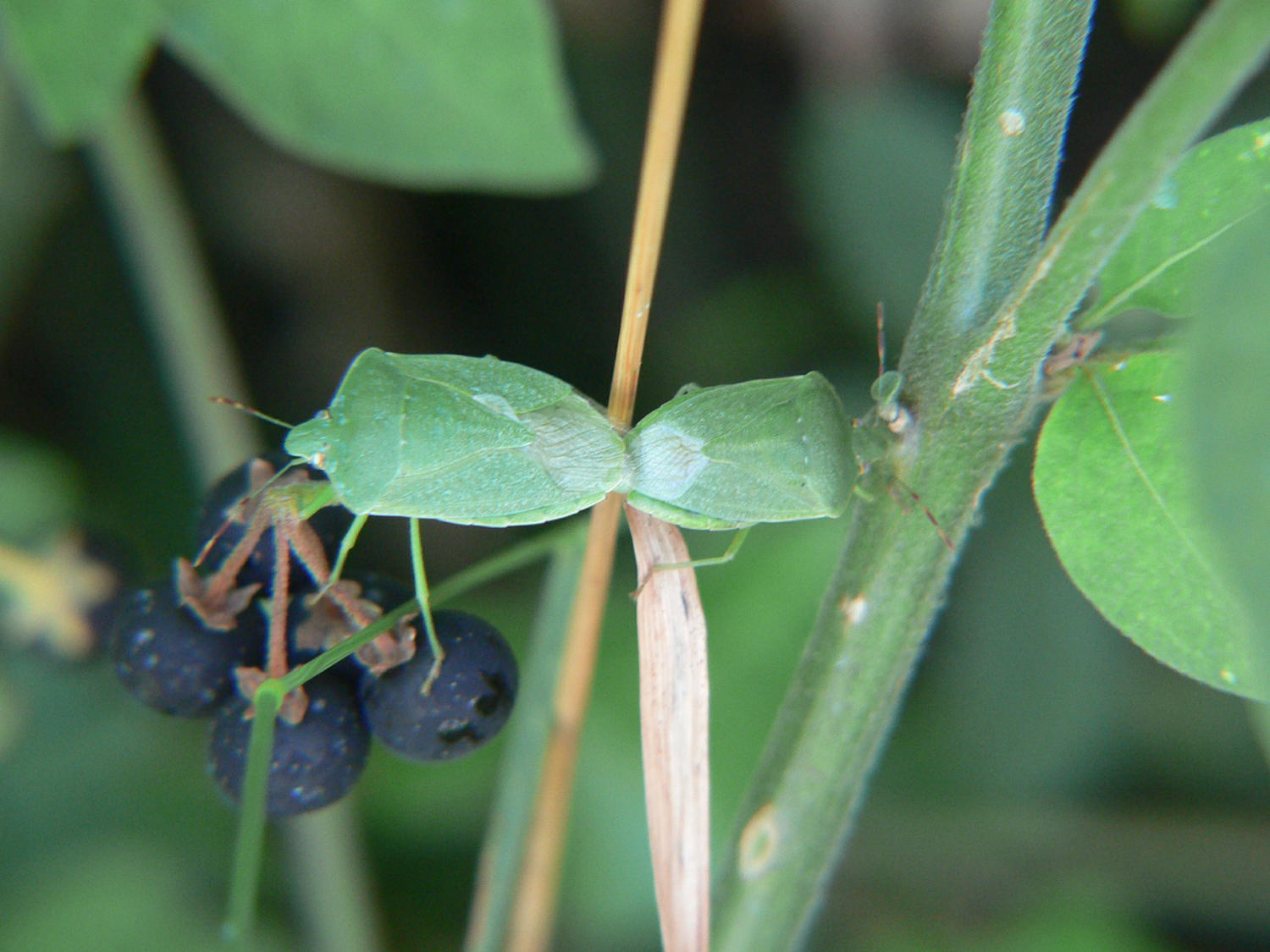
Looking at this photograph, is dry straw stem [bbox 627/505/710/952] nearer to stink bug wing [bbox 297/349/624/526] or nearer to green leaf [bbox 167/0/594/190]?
stink bug wing [bbox 297/349/624/526]

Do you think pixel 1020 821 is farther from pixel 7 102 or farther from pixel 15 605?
pixel 7 102

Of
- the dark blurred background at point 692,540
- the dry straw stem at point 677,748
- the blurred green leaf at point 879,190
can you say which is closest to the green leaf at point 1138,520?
the dry straw stem at point 677,748

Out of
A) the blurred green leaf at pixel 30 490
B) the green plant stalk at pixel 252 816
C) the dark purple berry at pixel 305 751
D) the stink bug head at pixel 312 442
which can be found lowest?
the green plant stalk at pixel 252 816

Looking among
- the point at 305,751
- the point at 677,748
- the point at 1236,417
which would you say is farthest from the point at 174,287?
the point at 1236,417

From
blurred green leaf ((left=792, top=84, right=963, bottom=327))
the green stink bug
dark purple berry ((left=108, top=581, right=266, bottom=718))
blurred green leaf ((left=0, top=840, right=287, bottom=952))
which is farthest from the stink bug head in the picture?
blurred green leaf ((left=792, top=84, right=963, bottom=327))

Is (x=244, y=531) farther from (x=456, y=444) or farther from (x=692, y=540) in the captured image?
(x=692, y=540)

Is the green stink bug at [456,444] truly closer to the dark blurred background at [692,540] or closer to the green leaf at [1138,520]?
the green leaf at [1138,520]
